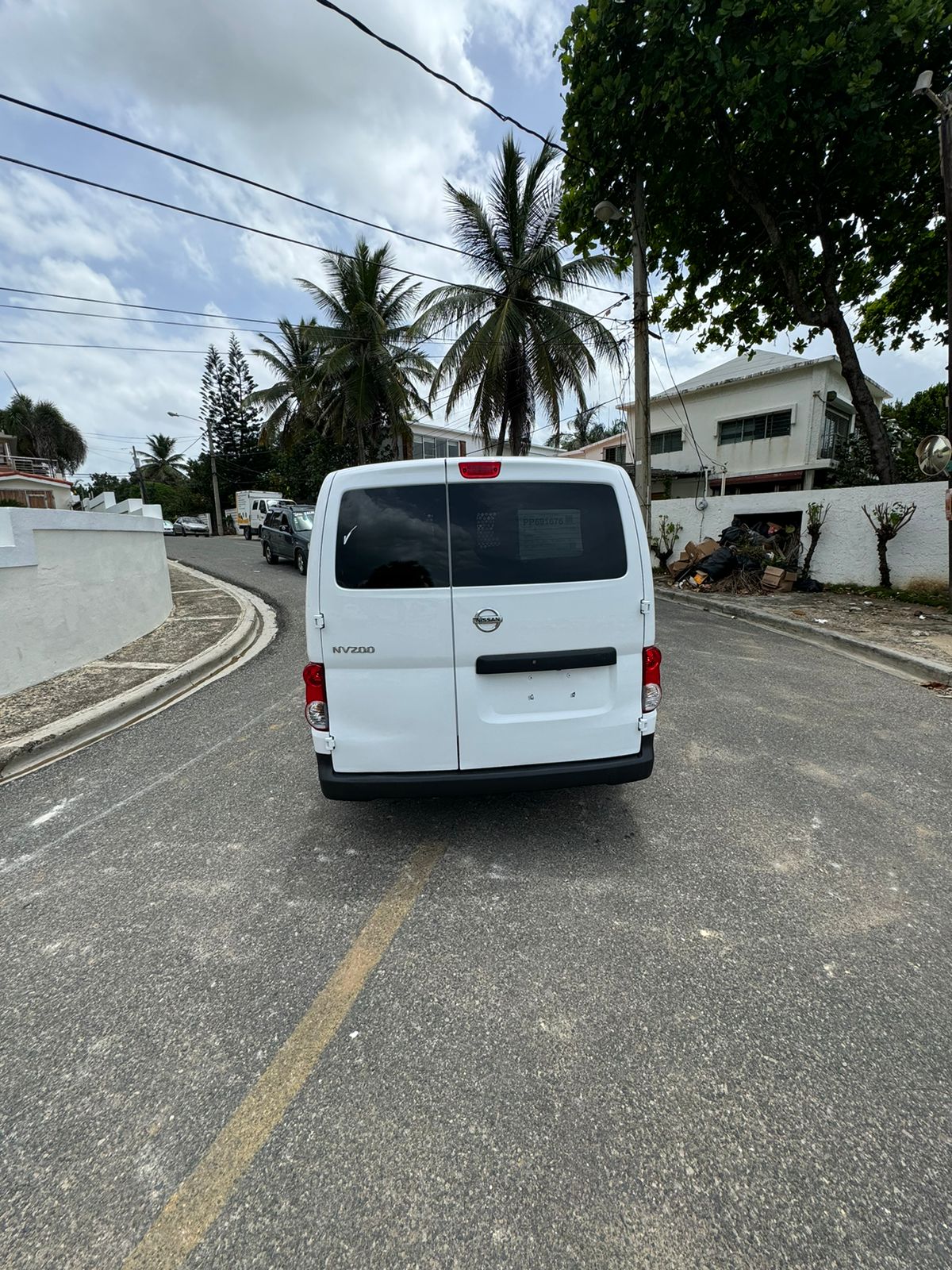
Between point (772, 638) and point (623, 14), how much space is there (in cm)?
1073

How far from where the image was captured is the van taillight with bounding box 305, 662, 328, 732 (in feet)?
9.50

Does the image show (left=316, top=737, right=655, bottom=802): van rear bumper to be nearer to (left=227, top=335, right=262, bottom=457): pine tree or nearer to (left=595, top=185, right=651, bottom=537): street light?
(left=595, top=185, right=651, bottom=537): street light

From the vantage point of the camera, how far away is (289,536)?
15398 millimetres

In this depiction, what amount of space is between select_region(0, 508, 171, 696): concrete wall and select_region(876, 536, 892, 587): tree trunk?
13.2 m

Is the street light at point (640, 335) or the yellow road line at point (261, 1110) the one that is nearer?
the yellow road line at point (261, 1110)

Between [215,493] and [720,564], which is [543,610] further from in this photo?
[215,493]

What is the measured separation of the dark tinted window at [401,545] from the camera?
2838mm

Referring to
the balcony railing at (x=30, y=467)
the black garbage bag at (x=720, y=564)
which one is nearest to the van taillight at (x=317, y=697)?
the black garbage bag at (x=720, y=564)

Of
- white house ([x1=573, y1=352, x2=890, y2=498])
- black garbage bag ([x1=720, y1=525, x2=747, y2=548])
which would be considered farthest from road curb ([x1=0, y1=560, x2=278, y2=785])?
white house ([x1=573, y1=352, x2=890, y2=498])

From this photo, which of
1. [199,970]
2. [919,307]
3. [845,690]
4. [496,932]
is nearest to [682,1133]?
[496,932]

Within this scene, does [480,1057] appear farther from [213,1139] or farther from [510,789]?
[510,789]

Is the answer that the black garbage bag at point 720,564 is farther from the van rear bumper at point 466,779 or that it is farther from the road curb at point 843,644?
the van rear bumper at point 466,779

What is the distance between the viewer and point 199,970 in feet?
7.48

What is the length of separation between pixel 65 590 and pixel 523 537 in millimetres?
5779
